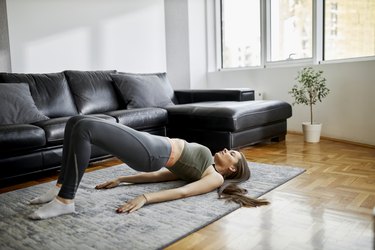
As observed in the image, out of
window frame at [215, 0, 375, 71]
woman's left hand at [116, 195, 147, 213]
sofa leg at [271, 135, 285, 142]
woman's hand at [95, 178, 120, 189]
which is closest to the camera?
woman's left hand at [116, 195, 147, 213]

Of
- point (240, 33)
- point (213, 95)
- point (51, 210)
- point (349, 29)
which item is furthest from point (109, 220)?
point (240, 33)

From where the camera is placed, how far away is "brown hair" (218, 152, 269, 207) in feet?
6.68

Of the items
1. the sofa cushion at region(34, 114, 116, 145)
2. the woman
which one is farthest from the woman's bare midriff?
the sofa cushion at region(34, 114, 116, 145)

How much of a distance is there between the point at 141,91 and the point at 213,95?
33.9 inches

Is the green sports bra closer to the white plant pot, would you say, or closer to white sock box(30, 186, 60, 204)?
white sock box(30, 186, 60, 204)

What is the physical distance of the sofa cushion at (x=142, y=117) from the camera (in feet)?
10.5

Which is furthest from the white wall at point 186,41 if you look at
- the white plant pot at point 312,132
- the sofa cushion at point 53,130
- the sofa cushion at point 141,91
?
the sofa cushion at point 53,130

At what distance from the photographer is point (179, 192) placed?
2.04 meters

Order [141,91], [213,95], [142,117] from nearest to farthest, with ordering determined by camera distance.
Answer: [142,117] → [141,91] → [213,95]

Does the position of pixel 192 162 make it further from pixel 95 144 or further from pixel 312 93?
pixel 312 93

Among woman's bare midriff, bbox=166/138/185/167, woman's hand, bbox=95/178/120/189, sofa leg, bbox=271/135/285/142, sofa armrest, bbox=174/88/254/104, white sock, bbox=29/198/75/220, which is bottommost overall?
sofa leg, bbox=271/135/285/142

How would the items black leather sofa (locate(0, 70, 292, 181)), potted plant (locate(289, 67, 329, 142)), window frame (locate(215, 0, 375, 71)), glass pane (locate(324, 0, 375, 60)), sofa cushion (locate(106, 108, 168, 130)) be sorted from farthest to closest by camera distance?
window frame (locate(215, 0, 375, 71)) < potted plant (locate(289, 67, 329, 142)) < glass pane (locate(324, 0, 375, 60)) < sofa cushion (locate(106, 108, 168, 130)) < black leather sofa (locate(0, 70, 292, 181))

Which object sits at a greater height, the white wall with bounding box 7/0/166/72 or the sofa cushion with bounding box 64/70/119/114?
the white wall with bounding box 7/0/166/72

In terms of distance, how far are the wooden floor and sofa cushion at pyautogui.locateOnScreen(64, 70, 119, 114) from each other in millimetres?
988
